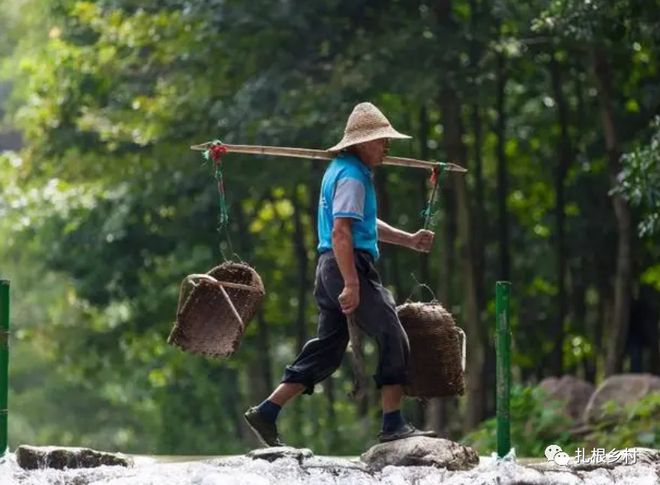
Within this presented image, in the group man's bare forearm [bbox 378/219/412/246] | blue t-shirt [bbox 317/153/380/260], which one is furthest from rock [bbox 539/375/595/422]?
blue t-shirt [bbox 317/153/380/260]

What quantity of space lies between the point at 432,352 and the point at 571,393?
8.76 metres

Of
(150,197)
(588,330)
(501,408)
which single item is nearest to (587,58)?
(150,197)

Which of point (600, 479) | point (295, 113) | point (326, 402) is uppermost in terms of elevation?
point (295, 113)

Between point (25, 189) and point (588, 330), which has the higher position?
point (25, 189)

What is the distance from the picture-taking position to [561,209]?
27.3 m

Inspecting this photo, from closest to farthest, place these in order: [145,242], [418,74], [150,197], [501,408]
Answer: [501,408]
[418,74]
[150,197]
[145,242]

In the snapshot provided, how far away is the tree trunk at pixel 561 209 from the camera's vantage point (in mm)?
27344

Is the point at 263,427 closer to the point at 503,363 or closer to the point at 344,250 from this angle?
the point at 344,250

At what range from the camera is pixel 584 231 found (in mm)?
27422

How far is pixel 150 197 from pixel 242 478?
49.6ft

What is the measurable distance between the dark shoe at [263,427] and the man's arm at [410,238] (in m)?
1.30

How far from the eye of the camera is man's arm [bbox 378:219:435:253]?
12.3 metres

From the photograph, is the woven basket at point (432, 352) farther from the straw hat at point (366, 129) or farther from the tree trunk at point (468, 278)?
the tree trunk at point (468, 278)

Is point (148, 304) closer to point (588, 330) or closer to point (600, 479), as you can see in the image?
point (588, 330)
